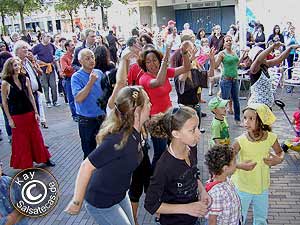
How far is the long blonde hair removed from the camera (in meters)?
2.87

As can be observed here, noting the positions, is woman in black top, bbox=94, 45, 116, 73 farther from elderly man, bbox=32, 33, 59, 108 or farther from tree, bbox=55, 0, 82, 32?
tree, bbox=55, 0, 82, 32

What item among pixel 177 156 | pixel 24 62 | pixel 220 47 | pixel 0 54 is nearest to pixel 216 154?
pixel 177 156

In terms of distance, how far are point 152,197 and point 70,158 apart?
447 centimetres

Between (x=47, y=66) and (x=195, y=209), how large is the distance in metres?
8.87

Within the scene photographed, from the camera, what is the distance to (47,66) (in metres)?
10.8

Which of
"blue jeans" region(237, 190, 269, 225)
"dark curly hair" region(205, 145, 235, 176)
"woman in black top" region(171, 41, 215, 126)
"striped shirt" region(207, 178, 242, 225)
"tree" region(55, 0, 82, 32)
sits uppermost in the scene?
"tree" region(55, 0, 82, 32)

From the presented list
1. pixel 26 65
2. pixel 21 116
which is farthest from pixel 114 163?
pixel 26 65

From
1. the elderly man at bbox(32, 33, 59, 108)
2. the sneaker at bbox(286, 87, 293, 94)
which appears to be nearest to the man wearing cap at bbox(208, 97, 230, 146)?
the sneaker at bbox(286, 87, 293, 94)

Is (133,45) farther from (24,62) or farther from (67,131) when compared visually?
(67,131)

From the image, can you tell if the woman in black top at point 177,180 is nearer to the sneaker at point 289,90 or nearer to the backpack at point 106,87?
the backpack at point 106,87

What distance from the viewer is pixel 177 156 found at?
2773 mm

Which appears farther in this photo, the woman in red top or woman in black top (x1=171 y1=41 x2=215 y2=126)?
woman in black top (x1=171 y1=41 x2=215 y2=126)

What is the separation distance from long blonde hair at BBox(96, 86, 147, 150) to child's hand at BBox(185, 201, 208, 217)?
636 mm

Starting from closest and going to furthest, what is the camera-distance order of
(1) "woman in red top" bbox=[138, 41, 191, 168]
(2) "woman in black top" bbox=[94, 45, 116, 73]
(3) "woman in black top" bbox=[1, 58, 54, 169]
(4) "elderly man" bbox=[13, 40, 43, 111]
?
(1) "woman in red top" bbox=[138, 41, 191, 168] < (2) "woman in black top" bbox=[94, 45, 116, 73] < (3) "woman in black top" bbox=[1, 58, 54, 169] < (4) "elderly man" bbox=[13, 40, 43, 111]
